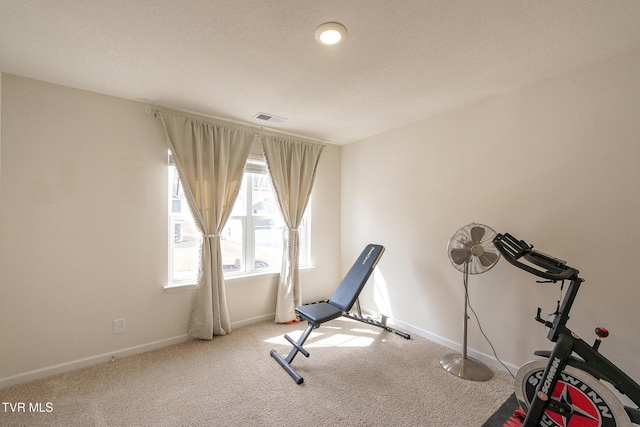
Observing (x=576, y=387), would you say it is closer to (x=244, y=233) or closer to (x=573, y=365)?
(x=573, y=365)

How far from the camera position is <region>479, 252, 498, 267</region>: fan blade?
219cm

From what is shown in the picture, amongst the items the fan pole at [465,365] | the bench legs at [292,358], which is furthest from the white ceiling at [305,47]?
the bench legs at [292,358]

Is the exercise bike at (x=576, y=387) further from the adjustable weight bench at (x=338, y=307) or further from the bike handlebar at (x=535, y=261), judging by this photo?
the adjustable weight bench at (x=338, y=307)

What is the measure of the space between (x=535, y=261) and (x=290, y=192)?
2.59m

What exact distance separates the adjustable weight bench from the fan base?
0.52 meters

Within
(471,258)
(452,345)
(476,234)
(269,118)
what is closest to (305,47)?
(269,118)

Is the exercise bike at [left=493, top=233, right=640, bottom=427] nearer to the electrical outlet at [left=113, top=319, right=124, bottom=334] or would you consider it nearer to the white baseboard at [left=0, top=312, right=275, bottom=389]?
the white baseboard at [left=0, top=312, right=275, bottom=389]

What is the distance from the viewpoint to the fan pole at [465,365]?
89.4 inches

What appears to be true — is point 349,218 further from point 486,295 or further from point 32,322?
point 32,322

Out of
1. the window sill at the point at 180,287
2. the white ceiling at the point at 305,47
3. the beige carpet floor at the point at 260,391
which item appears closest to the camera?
the white ceiling at the point at 305,47

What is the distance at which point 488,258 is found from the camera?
87.7 inches

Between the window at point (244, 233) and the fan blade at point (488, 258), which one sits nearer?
the fan blade at point (488, 258)

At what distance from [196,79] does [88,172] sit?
1.28 meters

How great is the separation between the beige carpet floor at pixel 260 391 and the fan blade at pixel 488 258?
3.14ft
